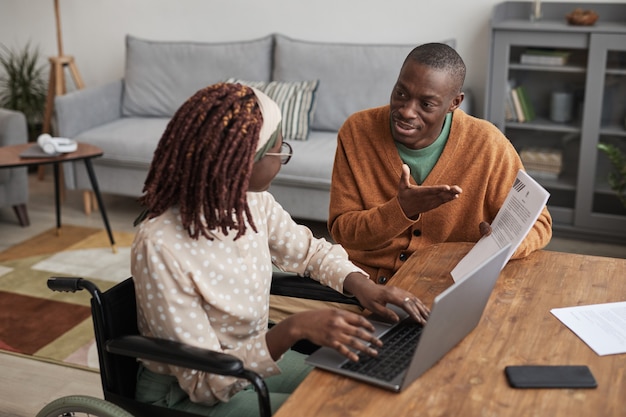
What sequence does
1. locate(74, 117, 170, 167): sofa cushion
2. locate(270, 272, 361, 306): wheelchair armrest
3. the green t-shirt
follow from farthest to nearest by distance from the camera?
locate(74, 117, 170, 167): sofa cushion → the green t-shirt → locate(270, 272, 361, 306): wheelchair armrest

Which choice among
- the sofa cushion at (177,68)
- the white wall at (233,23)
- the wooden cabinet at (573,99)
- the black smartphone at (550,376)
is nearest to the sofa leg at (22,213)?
the sofa cushion at (177,68)

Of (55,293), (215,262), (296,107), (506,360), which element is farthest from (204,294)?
(296,107)

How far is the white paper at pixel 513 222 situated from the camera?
151 centimetres

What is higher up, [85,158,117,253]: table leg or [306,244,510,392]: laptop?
[306,244,510,392]: laptop

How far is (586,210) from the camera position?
3.72 meters

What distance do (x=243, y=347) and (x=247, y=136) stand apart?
36 cm

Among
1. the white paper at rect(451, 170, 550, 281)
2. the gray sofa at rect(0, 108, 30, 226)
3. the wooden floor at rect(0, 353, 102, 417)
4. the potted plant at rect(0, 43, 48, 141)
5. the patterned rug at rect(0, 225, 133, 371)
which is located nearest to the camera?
the white paper at rect(451, 170, 550, 281)

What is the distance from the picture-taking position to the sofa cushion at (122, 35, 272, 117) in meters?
4.23

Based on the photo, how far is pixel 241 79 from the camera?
4.20 metres

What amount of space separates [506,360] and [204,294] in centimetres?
50

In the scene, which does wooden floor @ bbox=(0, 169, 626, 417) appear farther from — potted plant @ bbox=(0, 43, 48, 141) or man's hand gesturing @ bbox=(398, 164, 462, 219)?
man's hand gesturing @ bbox=(398, 164, 462, 219)

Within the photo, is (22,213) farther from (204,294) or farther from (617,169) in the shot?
(204,294)

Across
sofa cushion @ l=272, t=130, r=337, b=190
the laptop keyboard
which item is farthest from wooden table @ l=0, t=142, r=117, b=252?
the laptop keyboard

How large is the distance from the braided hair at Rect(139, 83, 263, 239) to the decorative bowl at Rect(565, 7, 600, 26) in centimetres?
263
